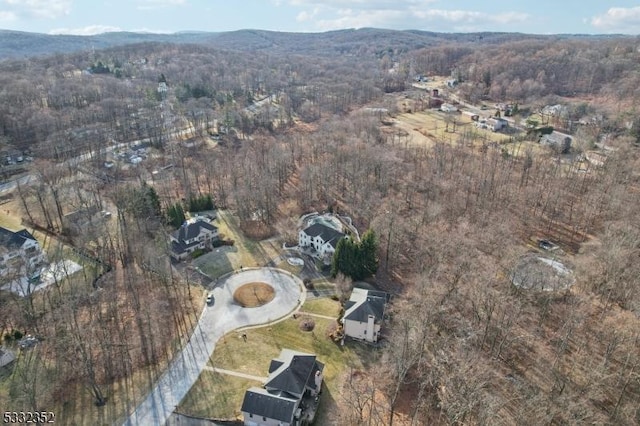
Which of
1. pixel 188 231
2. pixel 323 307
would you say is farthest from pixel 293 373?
pixel 188 231

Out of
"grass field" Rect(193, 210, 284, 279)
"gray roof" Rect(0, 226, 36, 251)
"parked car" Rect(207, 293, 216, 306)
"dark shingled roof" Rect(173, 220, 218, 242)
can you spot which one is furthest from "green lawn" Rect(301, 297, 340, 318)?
"gray roof" Rect(0, 226, 36, 251)

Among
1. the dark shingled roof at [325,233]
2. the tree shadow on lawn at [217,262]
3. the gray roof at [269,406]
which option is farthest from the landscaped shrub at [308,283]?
the gray roof at [269,406]

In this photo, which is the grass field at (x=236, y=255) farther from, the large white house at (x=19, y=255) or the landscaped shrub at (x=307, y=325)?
the large white house at (x=19, y=255)

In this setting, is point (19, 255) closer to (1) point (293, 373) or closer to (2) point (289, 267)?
(2) point (289, 267)

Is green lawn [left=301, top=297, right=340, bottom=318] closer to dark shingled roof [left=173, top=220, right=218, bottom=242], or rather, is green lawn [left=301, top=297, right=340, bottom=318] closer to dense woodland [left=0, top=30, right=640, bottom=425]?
dense woodland [left=0, top=30, right=640, bottom=425]

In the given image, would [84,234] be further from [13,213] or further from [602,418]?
[602,418]

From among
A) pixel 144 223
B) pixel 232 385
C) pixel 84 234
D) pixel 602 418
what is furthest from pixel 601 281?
pixel 84 234
